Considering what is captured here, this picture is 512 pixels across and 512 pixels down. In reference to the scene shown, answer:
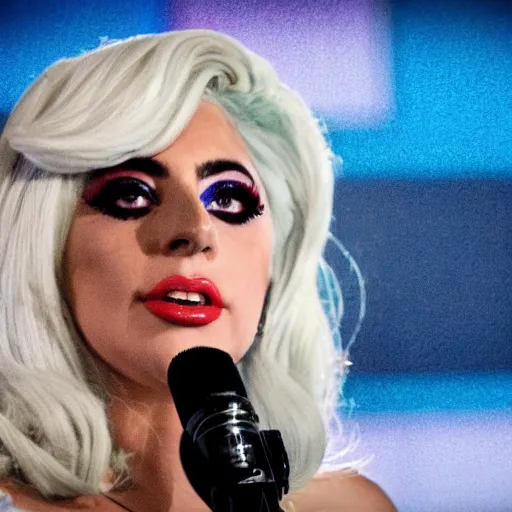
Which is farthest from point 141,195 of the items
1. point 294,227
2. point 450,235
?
point 450,235

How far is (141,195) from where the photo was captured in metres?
1.14

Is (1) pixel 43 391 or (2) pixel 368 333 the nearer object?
(1) pixel 43 391

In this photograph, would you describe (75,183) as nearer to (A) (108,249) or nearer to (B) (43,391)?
(A) (108,249)

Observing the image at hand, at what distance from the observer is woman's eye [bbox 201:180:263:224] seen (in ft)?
3.83

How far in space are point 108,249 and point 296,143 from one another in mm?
347

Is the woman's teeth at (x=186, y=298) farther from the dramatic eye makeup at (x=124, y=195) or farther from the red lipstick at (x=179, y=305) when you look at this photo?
the dramatic eye makeup at (x=124, y=195)

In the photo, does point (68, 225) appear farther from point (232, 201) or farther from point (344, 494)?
point (344, 494)

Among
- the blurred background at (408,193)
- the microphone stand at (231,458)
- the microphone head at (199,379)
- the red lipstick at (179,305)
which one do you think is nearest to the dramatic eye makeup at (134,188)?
the red lipstick at (179,305)

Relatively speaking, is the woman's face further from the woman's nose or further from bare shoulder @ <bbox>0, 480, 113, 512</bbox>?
bare shoulder @ <bbox>0, 480, 113, 512</bbox>

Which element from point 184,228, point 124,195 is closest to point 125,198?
point 124,195

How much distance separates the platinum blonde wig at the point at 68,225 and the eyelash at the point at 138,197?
3 cm

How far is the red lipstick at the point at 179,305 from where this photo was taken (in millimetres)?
1081

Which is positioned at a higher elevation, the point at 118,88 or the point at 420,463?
the point at 118,88

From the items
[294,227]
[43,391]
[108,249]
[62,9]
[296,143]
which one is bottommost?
[43,391]
